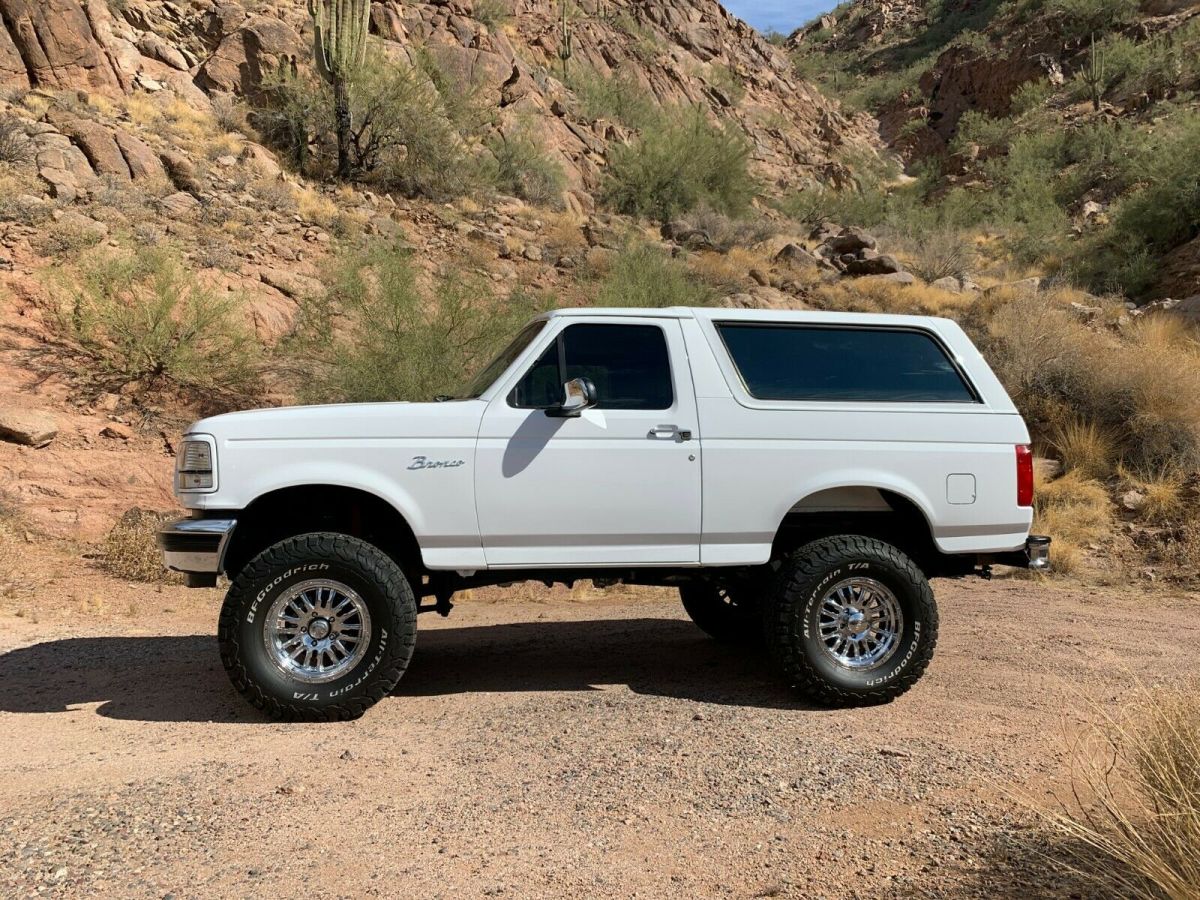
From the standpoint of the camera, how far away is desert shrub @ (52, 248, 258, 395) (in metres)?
12.8

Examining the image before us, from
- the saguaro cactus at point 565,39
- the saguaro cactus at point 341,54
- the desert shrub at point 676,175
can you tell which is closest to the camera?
the saguaro cactus at point 341,54

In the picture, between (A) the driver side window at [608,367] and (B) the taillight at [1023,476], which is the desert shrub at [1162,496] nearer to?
(B) the taillight at [1023,476]

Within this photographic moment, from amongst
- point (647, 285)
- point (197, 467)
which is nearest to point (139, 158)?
point (647, 285)

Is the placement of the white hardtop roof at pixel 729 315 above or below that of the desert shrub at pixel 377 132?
below

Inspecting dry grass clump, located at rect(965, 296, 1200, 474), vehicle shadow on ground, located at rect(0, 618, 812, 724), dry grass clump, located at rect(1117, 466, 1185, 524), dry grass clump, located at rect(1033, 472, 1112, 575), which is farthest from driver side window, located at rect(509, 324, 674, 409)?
dry grass clump, located at rect(965, 296, 1200, 474)

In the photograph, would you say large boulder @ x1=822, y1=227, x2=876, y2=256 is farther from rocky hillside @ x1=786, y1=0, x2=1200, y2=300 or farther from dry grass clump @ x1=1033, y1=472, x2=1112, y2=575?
dry grass clump @ x1=1033, y1=472, x2=1112, y2=575

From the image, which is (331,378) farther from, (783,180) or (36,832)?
(783,180)

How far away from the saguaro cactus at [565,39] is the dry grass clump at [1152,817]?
36.3 m

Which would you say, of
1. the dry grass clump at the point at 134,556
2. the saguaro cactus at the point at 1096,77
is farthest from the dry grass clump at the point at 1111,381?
the saguaro cactus at the point at 1096,77

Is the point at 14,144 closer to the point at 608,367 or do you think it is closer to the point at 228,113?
the point at 228,113

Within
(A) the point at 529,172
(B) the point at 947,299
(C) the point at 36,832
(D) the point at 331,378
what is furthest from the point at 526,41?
(C) the point at 36,832

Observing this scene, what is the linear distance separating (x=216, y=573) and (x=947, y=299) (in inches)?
768

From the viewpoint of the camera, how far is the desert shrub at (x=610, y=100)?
34.5 metres

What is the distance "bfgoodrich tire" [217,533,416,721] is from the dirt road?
0.19 metres
